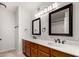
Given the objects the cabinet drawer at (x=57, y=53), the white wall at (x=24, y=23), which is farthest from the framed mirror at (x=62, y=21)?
the white wall at (x=24, y=23)

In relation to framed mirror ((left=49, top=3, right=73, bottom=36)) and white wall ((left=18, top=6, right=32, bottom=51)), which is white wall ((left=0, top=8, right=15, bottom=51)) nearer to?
white wall ((left=18, top=6, right=32, bottom=51))

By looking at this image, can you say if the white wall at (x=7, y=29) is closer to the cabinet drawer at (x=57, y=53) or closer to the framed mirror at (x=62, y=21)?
the framed mirror at (x=62, y=21)

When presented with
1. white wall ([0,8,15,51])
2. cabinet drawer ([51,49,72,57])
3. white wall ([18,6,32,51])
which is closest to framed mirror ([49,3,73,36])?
cabinet drawer ([51,49,72,57])

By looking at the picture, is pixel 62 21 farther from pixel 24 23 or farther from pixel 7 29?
pixel 7 29

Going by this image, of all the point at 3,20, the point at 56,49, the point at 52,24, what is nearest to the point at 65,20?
the point at 52,24

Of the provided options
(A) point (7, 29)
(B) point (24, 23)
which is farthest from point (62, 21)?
(A) point (7, 29)

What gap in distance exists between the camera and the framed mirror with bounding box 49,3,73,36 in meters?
2.86

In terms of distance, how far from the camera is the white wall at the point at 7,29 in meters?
6.45

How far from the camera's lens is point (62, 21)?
3240mm

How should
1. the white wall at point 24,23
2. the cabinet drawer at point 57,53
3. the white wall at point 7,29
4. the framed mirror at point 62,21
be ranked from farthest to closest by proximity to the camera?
the white wall at point 7,29 → the white wall at point 24,23 → the framed mirror at point 62,21 → the cabinet drawer at point 57,53

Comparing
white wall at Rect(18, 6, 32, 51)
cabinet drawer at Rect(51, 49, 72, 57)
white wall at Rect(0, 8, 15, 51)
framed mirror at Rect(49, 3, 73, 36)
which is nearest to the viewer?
cabinet drawer at Rect(51, 49, 72, 57)

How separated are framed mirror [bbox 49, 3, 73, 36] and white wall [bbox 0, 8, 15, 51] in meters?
3.43

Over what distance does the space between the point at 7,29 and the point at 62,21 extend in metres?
4.22

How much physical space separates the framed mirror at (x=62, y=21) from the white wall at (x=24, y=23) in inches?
86.9
